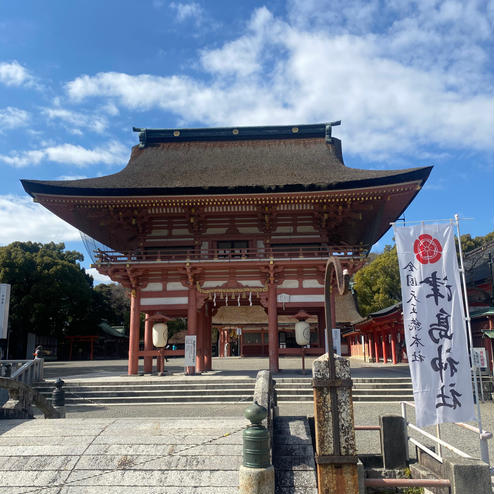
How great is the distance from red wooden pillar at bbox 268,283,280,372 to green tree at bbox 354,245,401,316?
71.3 ft

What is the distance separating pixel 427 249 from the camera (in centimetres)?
607

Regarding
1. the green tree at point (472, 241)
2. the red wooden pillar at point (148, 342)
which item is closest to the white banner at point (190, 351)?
the red wooden pillar at point (148, 342)

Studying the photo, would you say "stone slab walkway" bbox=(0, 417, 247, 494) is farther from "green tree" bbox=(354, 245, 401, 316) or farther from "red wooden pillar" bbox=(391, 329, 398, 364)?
"green tree" bbox=(354, 245, 401, 316)

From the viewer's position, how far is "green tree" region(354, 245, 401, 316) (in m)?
38.0

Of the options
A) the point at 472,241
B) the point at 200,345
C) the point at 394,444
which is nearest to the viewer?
the point at 394,444

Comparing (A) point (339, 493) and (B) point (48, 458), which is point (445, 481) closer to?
(A) point (339, 493)

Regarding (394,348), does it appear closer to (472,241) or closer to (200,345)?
(200,345)

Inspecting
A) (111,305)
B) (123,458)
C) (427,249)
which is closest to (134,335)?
(123,458)

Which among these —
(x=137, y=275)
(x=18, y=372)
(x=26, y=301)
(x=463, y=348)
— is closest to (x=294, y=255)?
(x=137, y=275)

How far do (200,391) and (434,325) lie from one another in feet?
30.9

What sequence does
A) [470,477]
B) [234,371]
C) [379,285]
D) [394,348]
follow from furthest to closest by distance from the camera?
[379,285]
[394,348]
[234,371]
[470,477]

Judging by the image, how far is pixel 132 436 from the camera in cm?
593

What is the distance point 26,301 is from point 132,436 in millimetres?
33965

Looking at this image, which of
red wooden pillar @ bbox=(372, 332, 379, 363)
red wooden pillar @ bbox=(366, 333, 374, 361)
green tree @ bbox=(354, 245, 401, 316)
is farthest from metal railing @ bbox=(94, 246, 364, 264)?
green tree @ bbox=(354, 245, 401, 316)
